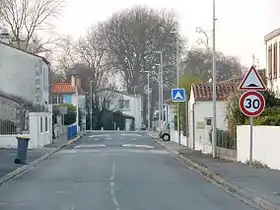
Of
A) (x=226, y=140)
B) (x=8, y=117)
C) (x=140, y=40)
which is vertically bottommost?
(x=226, y=140)

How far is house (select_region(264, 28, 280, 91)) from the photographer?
36094 mm

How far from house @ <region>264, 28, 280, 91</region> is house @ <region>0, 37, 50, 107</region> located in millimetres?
20243

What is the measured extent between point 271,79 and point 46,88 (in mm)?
25849

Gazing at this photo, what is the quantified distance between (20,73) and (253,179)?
114 ft

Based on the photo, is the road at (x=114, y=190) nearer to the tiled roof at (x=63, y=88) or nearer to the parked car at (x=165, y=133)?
the parked car at (x=165, y=133)

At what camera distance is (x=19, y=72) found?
177 feet

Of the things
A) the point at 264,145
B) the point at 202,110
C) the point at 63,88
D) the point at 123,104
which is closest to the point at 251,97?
the point at 264,145

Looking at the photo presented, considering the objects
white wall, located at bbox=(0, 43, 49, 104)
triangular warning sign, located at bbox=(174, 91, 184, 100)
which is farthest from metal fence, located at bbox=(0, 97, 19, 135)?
triangular warning sign, located at bbox=(174, 91, 184, 100)

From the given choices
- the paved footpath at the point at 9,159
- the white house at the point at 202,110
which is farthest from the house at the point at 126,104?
the paved footpath at the point at 9,159

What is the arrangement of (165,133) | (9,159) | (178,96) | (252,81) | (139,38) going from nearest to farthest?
(252,81), (9,159), (178,96), (165,133), (139,38)

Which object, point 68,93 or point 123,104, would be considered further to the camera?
point 123,104

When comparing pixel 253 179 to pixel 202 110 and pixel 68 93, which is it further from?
pixel 68 93

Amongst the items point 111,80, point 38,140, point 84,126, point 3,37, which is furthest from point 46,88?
point 84,126

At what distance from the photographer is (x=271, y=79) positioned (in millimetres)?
37906
